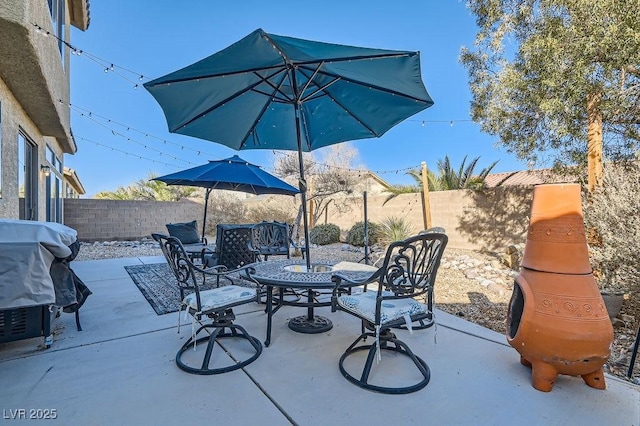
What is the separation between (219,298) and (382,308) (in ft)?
4.21

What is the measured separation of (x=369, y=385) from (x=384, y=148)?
680 inches

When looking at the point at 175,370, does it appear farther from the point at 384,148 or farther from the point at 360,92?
the point at 384,148

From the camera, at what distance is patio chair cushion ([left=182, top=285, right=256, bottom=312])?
2.37m

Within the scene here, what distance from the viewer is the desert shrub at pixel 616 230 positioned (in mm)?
3512

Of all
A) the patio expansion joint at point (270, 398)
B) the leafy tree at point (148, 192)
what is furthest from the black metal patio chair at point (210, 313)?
the leafy tree at point (148, 192)

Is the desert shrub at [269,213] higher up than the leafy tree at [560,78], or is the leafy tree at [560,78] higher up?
the leafy tree at [560,78]

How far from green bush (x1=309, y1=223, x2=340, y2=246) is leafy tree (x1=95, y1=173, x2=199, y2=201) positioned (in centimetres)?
745

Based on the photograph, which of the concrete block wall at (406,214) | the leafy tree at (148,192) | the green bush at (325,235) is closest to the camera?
the concrete block wall at (406,214)

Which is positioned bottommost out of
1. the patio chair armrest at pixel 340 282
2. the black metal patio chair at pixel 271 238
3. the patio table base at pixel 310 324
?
the patio table base at pixel 310 324

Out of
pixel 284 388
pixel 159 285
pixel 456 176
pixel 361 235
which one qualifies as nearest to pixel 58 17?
pixel 159 285

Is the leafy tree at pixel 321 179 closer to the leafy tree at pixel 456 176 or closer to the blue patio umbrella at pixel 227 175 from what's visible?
the leafy tree at pixel 456 176

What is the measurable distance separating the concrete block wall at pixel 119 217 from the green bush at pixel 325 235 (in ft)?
18.4

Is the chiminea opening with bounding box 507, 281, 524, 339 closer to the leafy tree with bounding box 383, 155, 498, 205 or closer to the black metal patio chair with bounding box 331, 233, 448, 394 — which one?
the black metal patio chair with bounding box 331, 233, 448, 394

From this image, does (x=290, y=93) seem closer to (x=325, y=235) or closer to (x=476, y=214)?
(x=476, y=214)
